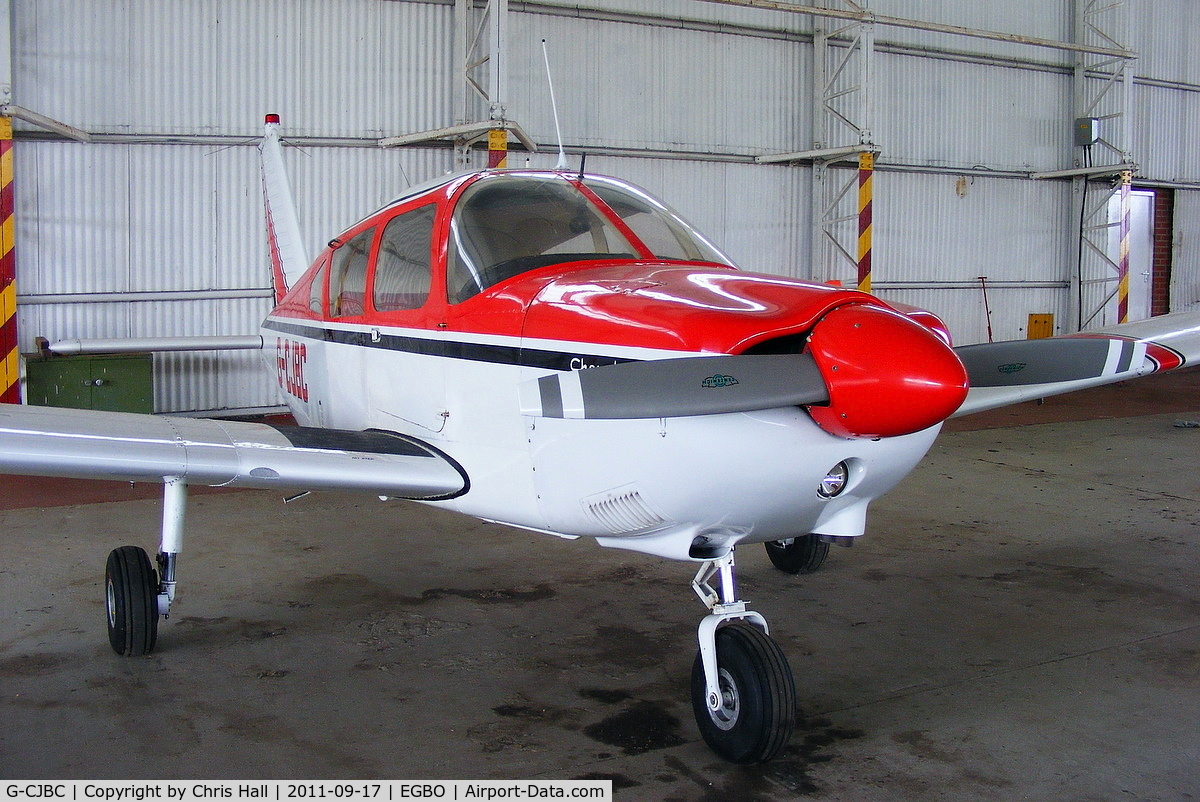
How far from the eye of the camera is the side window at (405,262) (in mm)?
3770

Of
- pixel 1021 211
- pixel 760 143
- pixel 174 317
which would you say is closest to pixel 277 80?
pixel 174 317

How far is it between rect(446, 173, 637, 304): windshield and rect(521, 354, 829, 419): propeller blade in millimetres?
1027

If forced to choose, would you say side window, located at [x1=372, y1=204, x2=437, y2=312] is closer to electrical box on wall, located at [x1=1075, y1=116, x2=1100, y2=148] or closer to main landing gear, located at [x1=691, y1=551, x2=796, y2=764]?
main landing gear, located at [x1=691, y1=551, x2=796, y2=764]

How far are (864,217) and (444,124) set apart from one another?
5005 millimetres

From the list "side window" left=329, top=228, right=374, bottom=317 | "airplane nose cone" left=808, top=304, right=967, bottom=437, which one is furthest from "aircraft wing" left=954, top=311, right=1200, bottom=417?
"side window" left=329, top=228, right=374, bottom=317

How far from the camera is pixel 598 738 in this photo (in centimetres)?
314

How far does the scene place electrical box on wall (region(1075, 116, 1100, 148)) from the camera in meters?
13.7

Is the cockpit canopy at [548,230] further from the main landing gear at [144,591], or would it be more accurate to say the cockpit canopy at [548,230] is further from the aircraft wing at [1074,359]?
the main landing gear at [144,591]

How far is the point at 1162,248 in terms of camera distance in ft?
52.7

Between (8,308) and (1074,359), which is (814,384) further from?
(8,308)

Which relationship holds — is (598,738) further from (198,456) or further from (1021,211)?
(1021,211)

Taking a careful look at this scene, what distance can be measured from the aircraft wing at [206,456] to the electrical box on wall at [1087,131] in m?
13.1

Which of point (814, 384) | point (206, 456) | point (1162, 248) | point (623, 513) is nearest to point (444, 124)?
point (206, 456)

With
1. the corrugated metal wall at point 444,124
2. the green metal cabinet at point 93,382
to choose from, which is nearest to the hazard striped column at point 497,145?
the corrugated metal wall at point 444,124
